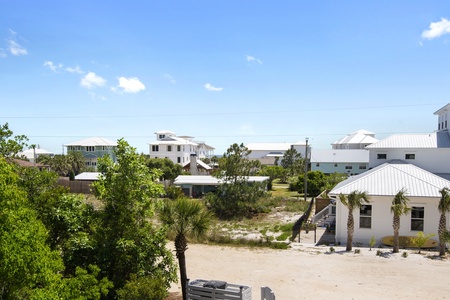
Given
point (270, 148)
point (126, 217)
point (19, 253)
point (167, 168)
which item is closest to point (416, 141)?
point (126, 217)

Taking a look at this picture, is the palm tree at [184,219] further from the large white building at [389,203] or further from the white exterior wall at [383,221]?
the white exterior wall at [383,221]

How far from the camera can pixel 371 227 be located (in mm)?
23469

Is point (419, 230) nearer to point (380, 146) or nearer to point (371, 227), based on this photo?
point (371, 227)

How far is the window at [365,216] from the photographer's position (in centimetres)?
2356

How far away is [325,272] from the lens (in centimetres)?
1706

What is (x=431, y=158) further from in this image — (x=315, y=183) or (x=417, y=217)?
(x=315, y=183)

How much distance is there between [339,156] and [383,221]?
45985 millimetres

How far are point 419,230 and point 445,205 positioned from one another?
3.29 meters

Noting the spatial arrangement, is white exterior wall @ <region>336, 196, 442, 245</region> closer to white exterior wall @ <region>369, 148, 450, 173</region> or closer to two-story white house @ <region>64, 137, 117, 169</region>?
white exterior wall @ <region>369, 148, 450, 173</region>

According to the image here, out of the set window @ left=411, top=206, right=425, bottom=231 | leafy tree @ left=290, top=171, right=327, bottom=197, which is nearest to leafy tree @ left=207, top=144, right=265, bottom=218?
leafy tree @ left=290, top=171, right=327, bottom=197

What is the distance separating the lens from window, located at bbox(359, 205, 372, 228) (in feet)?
77.3

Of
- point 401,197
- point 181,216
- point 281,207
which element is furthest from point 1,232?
point 281,207

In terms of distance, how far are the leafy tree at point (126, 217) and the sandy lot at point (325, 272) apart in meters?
3.45

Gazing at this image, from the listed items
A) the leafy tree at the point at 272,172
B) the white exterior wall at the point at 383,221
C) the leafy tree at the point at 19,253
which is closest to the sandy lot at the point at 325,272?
the white exterior wall at the point at 383,221
